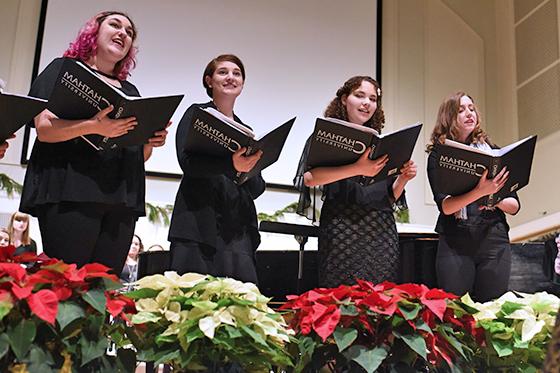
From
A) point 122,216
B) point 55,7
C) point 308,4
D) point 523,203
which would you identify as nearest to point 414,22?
point 308,4

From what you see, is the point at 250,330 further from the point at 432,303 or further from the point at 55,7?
the point at 55,7

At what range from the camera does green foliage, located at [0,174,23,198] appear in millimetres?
5047

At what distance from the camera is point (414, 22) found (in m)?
6.77

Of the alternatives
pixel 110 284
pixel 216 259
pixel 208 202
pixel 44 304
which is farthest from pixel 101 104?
pixel 44 304

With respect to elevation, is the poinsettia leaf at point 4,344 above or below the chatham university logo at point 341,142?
below

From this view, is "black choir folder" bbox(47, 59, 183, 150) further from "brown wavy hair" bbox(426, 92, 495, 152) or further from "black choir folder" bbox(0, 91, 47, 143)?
"brown wavy hair" bbox(426, 92, 495, 152)

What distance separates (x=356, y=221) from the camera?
238 centimetres

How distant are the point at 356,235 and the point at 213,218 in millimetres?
515

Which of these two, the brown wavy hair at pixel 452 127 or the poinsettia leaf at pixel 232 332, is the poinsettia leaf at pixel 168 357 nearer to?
the poinsettia leaf at pixel 232 332

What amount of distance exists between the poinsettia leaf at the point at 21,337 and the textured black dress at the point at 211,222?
38.8 inches

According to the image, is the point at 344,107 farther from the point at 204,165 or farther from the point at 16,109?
the point at 16,109

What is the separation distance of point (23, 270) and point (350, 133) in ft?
4.18

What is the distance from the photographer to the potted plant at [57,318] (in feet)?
3.92

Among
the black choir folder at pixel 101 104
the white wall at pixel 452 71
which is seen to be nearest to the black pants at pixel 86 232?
the black choir folder at pixel 101 104
